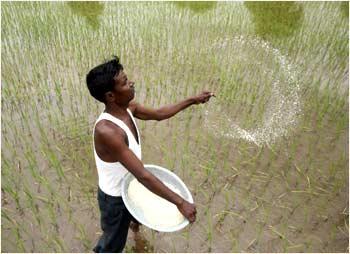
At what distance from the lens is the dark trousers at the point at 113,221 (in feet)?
5.36

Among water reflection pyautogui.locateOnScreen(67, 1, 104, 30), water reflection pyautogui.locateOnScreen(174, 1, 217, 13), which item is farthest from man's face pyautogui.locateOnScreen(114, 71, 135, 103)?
water reflection pyautogui.locateOnScreen(174, 1, 217, 13)

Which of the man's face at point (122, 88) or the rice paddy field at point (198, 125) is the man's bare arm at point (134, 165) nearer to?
the man's face at point (122, 88)

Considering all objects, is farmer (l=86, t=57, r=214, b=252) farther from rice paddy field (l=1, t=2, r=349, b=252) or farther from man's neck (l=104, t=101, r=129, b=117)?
rice paddy field (l=1, t=2, r=349, b=252)

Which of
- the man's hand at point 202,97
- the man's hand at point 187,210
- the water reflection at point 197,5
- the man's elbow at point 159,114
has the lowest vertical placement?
the water reflection at point 197,5

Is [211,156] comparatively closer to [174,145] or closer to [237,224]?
[174,145]

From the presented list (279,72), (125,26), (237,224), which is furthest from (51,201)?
(125,26)

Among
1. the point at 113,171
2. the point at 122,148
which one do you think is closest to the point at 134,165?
the point at 122,148

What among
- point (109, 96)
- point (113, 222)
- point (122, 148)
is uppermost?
point (109, 96)

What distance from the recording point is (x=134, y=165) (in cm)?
142

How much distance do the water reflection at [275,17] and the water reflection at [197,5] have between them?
642mm

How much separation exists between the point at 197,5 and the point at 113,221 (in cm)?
553

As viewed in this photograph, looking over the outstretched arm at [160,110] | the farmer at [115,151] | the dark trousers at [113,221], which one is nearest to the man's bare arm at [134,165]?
the farmer at [115,151]

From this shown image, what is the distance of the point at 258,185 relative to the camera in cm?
256

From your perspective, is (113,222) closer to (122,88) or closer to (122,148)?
(122,148)
